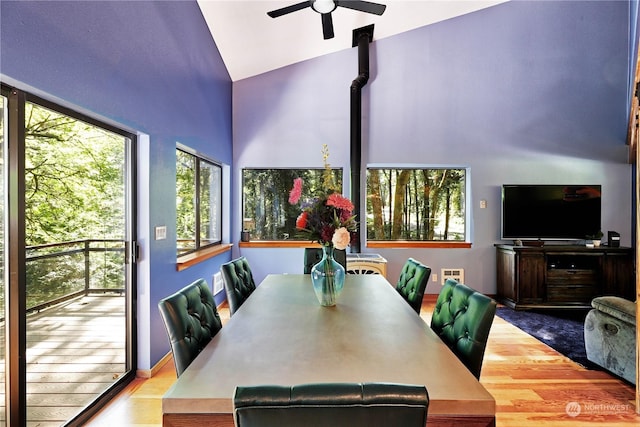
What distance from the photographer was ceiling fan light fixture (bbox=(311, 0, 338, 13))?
2857 mm

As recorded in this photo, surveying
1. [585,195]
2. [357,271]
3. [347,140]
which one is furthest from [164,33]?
[585,195]

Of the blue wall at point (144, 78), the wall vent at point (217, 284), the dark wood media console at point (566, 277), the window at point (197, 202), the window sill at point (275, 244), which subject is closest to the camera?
the blue wall at point (144, 78)

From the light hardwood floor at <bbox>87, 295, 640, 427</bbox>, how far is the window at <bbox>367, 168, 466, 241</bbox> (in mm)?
2057

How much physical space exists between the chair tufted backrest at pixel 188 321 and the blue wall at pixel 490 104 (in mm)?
3349

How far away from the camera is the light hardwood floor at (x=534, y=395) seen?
81.7 inches

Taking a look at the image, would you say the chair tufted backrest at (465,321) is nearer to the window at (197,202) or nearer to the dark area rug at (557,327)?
the dark area rug at (557,327)

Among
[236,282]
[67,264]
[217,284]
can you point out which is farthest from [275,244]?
[67,264]

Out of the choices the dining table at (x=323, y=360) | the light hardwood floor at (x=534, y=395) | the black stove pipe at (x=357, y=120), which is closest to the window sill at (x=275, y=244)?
the black stove pipe at (x=357, y=120)

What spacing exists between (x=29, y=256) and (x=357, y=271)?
10.0 feet

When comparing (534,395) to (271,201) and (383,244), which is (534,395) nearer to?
(383,244)

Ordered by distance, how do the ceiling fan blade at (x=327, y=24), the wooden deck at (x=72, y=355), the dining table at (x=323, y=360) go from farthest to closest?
the ceiling fan blade at (x=327, y=24) → the wooden deck at (x=72, y=355) → the dining table at (x=323, y=360)

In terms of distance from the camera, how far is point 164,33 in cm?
277

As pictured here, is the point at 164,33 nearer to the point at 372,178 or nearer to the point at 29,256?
the point at 29,256

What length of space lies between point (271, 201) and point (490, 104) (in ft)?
10.7
